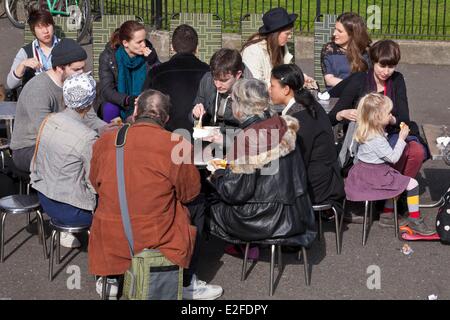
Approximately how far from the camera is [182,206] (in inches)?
237

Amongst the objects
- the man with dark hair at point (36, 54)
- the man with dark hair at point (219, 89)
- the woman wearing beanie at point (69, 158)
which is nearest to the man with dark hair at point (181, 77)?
the man with dark hair at point (219, 89)

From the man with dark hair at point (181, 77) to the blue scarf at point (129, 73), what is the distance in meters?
0.93

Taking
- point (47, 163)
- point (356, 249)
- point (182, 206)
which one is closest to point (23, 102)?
point (47, 163)

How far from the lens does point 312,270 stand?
22.5 feet

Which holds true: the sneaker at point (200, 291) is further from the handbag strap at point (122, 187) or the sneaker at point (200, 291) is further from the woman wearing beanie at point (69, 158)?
the woman wearing beanie at point (69, 158)

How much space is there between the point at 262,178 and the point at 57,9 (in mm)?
8786

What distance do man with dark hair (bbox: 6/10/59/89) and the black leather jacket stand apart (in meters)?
2.87

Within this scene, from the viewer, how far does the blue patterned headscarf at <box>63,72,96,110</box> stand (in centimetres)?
643

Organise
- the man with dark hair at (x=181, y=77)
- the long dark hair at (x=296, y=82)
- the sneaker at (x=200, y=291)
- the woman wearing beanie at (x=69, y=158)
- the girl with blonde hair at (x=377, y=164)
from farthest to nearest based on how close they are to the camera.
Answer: the man with dark hair at (x=181, y=77) → the girl with blonde hair at (x=377, y=164) → the long dark hair at (x=296, y=82) → the woman wearing beanie at (x=69, y=158) → the sneaker at (x=200, y=291)

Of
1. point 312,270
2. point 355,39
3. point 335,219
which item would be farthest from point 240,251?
point 355,39

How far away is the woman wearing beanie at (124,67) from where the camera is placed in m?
8.46

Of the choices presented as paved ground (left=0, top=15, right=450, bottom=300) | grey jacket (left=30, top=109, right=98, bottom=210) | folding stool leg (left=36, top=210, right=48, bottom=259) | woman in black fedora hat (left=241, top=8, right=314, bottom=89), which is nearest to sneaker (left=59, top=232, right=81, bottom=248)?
paved ground (left=0, top=15, right=450, bottom=300)

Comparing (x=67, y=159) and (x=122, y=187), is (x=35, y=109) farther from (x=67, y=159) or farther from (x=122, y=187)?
(x=122, y=187)

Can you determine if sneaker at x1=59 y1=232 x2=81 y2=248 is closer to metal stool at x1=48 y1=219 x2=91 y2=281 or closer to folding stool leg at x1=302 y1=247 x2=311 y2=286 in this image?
metal stool at x1=48 y1=219 x2=91 y2=281
